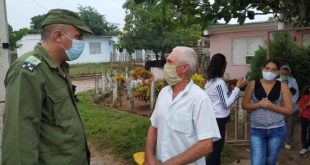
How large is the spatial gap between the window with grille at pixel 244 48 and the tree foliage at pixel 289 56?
724 cm

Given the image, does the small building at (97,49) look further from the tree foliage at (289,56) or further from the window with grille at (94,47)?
the tree foliage at (289,56)

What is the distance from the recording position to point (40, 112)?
7.57ft

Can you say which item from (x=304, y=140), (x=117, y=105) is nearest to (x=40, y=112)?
(x=304, y=140)

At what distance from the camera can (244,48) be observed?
59.6 feet

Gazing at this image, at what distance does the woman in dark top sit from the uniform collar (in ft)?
8.95

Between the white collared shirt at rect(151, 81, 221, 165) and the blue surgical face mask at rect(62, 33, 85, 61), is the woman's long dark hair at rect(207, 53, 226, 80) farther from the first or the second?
the blue surgical face mask at rect(62, 33, 85, 61)

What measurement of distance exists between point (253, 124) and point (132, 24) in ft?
73.1

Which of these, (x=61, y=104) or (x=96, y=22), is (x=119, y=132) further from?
(x=96, y=22)

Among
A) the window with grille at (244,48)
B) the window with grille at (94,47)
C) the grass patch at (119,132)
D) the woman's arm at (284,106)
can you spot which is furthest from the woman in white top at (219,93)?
the window with grille at (94,47)

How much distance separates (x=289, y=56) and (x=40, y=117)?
27.7ft

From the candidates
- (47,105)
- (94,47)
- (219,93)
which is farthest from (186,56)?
(94,47)

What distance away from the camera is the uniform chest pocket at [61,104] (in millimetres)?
2415

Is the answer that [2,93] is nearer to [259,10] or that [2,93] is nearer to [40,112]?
→ [40,112]

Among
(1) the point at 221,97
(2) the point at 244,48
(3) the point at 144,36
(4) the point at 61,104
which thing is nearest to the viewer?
(4) the point at 61,104
